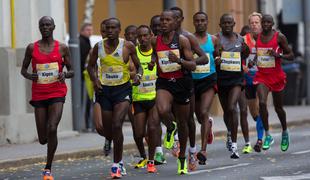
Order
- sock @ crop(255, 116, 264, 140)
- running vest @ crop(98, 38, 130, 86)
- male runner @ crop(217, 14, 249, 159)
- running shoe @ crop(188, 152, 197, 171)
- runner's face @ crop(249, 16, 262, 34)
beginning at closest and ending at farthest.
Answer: running vest @ crop(98, 38, 130, 86), running shoe @ crop(188, 152, 197, 171), male runner @ crop(217, 14, 249, 159), sock @ crop(255, 116, 264, 140), runner's face @ crop(249, 16, 262, 34)

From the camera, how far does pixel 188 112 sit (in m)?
14.6

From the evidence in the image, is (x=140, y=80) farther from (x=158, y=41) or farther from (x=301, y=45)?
(x=301, y=45)

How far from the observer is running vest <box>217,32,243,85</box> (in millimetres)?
16781

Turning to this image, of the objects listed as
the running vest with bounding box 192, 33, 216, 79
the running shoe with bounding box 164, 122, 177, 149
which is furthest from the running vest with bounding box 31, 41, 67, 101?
the running shoe with bounding box 164, 122, 177, 149

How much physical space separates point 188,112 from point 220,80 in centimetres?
231

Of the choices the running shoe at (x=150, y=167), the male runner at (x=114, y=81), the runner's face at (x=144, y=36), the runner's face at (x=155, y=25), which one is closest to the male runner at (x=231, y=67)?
the runner's face at (x=155, y=25)

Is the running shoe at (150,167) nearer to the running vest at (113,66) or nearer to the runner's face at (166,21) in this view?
the running vest at (113,66)

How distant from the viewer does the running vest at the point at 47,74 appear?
1441 centimetres

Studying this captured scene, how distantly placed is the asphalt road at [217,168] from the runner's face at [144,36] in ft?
5.40

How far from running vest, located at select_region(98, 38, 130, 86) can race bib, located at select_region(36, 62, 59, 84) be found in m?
0.57

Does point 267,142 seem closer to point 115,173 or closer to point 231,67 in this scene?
point 231,67

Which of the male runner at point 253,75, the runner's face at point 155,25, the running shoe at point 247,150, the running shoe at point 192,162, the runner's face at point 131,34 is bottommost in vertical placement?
the running shoe at point 247,150

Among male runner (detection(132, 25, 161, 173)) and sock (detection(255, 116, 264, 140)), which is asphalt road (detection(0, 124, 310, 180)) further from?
male runner (detection(132, 25, 161, 173))

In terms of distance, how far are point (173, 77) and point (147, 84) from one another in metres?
1.54
